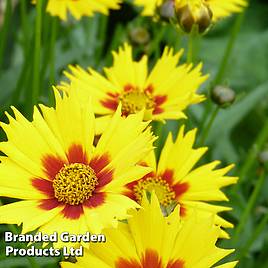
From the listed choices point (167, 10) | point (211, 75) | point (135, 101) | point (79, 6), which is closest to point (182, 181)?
point (135, 101)

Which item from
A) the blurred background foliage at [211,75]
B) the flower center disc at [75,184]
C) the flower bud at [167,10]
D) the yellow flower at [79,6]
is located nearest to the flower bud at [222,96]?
the blurred background foliage at [211,75]

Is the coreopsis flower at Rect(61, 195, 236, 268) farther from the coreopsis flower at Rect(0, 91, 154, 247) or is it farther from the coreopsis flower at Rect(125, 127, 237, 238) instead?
the coreopsis flower at Rect(125, 127, 237, 238)

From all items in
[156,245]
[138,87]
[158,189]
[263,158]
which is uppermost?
[138,87]

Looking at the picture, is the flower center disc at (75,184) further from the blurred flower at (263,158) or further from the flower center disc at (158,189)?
the blurred flower at (263,158)

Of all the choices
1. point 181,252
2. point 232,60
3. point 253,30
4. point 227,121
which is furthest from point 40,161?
point 253,30

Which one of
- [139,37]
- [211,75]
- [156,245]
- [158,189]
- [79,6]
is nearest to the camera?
[156,245]

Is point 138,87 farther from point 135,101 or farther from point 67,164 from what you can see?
point 67,164

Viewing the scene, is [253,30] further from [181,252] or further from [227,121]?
Answer: [181,252]
